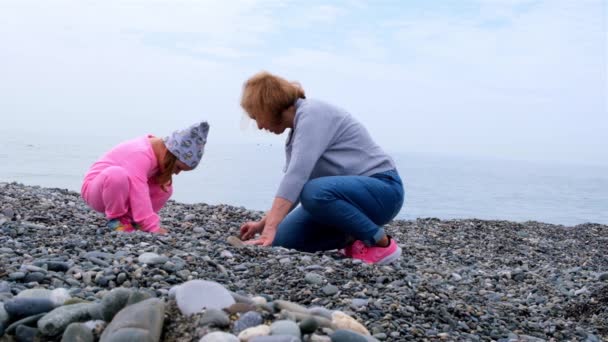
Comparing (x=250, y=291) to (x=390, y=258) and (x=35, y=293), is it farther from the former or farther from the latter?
(x=390, y=258)

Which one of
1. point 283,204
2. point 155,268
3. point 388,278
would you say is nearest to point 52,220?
point 283,204

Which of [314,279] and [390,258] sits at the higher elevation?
[314,279]

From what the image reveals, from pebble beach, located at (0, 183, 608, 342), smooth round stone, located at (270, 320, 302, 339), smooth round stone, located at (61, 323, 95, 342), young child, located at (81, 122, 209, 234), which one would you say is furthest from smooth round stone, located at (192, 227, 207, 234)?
smooth round stone, located at (270, 320, 302, 339)

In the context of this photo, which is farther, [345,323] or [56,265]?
[56,265]

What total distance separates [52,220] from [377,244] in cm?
248

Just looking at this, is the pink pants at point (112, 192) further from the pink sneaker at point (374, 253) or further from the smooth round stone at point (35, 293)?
the smooth round stone at point (35, 293)

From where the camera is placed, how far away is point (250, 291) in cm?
318

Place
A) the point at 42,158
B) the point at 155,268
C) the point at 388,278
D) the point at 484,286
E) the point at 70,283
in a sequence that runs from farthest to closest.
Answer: the point at 42,158 → the point at 484,286 → the point at 388,278 → the point at 155,268 → the point at 70,283

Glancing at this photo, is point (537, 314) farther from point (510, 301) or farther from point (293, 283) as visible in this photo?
point (293, 283)

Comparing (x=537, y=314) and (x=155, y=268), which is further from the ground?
(x=155, y=268)

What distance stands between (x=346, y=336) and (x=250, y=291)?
3.25 feet

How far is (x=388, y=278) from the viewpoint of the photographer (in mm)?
3609

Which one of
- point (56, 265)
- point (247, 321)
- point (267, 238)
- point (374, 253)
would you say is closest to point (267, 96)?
point (267, 238)

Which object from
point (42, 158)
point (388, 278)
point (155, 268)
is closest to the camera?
point (155, 268)
